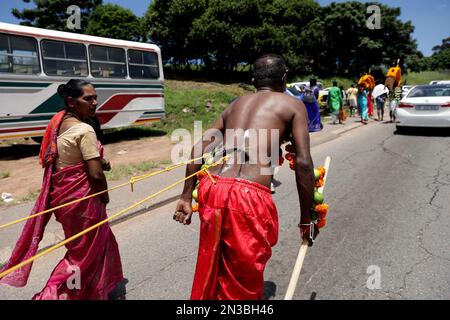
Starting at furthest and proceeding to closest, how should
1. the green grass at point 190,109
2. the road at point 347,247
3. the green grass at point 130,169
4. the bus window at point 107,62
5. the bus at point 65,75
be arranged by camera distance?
1. the green grass at point 190,109
2. the bus window at point 107,62
3. the bus at point 65,75
4. the green grass at point 130,169
5. the road at point 347,247

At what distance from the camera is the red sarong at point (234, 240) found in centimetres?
204

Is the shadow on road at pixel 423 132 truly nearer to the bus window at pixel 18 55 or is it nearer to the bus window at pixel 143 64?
the bus window at pixel 143 64

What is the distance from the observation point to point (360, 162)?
7906 mm

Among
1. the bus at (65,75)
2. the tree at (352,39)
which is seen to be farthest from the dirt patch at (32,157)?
the tree at (352,39)

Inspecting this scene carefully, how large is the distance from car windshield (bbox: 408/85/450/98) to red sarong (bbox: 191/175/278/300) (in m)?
10.7

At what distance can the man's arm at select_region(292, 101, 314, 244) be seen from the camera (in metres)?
2.13

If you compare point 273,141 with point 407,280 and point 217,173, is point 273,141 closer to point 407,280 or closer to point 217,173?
point 217,173

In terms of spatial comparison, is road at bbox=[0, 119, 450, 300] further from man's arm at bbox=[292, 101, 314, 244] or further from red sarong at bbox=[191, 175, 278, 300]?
man's arm at bbox=[292, 101, 314, 244]

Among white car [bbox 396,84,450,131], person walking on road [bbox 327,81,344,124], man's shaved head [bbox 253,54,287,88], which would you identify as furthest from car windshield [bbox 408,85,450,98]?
man's shaved head [bbox 253,54,287,88]

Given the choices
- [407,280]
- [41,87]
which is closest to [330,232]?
[407,280]

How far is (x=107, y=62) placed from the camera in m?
11.0

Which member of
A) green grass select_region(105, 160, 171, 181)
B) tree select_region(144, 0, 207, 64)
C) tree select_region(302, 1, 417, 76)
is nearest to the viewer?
green grass select_region(105, 160, 171, 181)

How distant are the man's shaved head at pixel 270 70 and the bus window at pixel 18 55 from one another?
8546 millimetres
